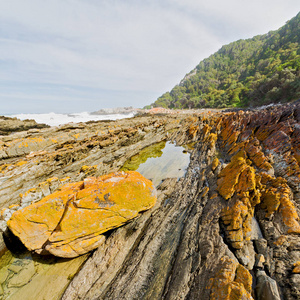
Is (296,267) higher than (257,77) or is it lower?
lower

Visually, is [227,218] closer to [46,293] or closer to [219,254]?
[219,254]

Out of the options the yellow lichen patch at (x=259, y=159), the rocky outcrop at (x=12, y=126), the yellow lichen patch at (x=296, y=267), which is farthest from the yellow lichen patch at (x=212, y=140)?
the rocky outcrop at (x=12, y=126)

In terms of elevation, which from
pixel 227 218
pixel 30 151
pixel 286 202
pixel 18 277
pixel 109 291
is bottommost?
pixel 109 291

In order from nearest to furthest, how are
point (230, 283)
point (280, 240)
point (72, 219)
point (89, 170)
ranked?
point (230, 283) → point (280, 240) → point (72, 219) → point (89, 170)

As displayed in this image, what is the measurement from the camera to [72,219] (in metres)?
7.48

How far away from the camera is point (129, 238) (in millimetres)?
8219

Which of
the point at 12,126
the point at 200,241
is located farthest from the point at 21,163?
the point at 200,241

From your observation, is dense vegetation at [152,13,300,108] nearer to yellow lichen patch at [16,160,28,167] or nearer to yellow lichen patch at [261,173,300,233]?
yellow lichen patch at [261,173,300,233]

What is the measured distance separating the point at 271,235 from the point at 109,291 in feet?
28.9

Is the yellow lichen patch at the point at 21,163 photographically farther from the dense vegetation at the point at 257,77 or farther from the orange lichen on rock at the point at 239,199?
the dense vegetation at the point at 257,77

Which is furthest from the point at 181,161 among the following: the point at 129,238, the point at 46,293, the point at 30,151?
the point at 30,151

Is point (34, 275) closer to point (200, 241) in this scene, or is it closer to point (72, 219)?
point (72, 219)

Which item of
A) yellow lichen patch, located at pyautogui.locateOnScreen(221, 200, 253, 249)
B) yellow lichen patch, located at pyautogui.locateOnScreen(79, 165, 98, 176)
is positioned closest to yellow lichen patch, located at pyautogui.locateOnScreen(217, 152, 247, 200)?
yellow lichen patch, located at pyautogui.locateOnScreen(221, 200, 253, 249)

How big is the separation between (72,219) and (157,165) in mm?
13505
